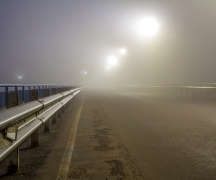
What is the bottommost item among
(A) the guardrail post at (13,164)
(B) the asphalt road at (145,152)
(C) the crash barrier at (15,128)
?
(B) the asphalt road at (145,152)

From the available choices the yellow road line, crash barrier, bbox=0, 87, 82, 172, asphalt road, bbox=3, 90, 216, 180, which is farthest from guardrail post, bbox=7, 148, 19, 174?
the yellow road line

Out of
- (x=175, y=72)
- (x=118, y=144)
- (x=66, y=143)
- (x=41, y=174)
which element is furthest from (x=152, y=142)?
(x=175, y=72)

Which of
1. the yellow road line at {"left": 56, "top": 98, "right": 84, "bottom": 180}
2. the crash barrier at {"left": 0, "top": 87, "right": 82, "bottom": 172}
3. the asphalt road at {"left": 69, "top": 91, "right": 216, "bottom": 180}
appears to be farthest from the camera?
the asphalt road at {"left": 69, "top": 91, "right": 216, "bottom": 180}

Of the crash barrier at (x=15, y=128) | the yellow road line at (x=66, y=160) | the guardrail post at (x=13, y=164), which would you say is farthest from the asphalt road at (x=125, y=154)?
the crash barrier at (x=15, y=128)

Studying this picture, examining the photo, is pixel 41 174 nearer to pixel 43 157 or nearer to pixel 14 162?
pixel 14 162

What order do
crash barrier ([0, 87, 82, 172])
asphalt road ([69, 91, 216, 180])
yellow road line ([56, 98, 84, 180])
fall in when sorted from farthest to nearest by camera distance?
asphalt road ([69, 91, 216, 180]) → yellow road line ([56, 98, 84, 180]) → crash barrier ([0, 87, 82, 172])

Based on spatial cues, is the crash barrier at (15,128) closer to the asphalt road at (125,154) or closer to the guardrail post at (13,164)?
the guardrail post at (13,164)

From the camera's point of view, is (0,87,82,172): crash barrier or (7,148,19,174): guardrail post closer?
(0,87,82,172): crash barrier

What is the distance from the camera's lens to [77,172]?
390cm

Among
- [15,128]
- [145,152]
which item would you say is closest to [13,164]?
[15,128]

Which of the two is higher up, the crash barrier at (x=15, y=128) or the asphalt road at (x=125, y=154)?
the crash barrier at (x=15, y=128)

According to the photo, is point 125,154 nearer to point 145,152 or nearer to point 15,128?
point 145,152

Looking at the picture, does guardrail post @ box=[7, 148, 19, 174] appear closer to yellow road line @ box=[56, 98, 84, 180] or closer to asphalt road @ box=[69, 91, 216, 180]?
yellow road line @ box=[56, 98, 84, 180]

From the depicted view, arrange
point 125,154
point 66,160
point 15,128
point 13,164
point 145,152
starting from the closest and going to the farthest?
point 15,128, point 13,164, point 66,160, point 125,154, point 145,152
